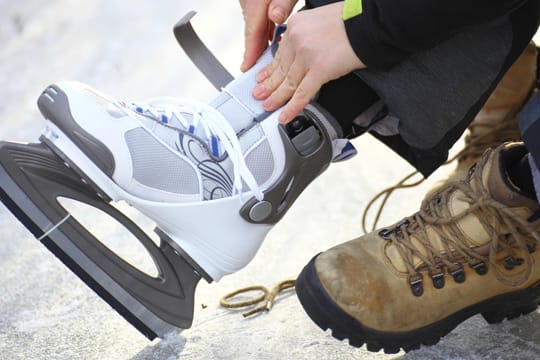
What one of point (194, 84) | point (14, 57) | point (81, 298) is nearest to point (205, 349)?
point (81, 298)

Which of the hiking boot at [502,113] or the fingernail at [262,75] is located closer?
the fingernail at [262,75]

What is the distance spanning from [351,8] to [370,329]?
388 millimetres

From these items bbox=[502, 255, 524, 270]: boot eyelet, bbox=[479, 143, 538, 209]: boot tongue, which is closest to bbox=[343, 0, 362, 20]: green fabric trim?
bbox=[479, 143, 538, 209]: boot tongue

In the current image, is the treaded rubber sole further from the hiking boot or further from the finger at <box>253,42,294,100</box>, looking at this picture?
the hiking boot

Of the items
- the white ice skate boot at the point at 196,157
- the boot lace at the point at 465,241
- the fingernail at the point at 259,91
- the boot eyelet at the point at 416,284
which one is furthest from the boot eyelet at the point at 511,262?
the fingernail at the point at 259,91

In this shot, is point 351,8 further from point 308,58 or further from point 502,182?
point 502,182

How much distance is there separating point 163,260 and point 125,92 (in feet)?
4.01

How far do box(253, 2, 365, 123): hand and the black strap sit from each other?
5.9 inches

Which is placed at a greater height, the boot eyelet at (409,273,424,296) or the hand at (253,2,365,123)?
the hand at (253,2,365,123)

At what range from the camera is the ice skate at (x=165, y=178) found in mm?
916

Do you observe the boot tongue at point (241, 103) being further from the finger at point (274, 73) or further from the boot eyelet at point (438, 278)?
the boot eyelet at point (438, 278)

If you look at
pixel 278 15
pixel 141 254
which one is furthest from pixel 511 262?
pixel 141 254

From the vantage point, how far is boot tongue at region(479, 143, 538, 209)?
0.90 metres

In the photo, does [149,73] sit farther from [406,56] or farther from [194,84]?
[406,56]
